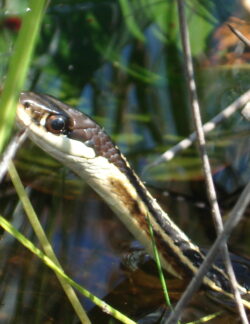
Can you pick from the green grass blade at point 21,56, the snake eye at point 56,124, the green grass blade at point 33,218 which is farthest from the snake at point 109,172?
the green grass blade at point 21,56

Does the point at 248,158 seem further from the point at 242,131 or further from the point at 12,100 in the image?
the point at 12,100

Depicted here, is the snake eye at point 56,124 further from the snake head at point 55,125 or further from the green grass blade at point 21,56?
the green grass blade at point 21,56

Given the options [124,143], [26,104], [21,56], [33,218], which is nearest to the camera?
[21,56]

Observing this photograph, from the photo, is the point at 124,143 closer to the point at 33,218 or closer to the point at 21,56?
the point at 33,218

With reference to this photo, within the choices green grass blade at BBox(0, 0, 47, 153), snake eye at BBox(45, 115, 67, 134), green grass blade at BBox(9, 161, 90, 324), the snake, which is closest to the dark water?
the snake

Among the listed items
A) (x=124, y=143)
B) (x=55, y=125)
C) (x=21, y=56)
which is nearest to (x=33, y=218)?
(x=55, y=125)

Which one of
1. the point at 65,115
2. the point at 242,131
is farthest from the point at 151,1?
the point at 65,115

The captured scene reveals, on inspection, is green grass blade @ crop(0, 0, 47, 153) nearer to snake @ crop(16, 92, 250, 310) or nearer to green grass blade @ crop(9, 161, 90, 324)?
green grass blade @ crop(9, 161, 90, 324)
